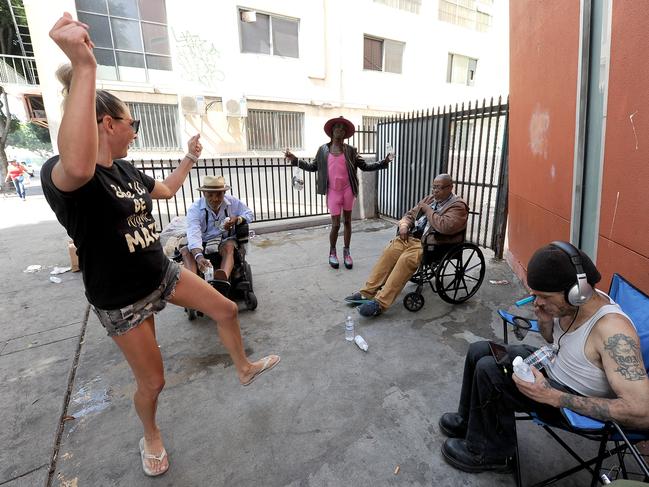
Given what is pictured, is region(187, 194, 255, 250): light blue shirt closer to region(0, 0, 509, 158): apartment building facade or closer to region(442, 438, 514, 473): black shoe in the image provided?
region(442, 438, 514, 473): black shoe

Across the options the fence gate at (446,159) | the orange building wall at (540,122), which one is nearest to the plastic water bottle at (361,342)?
the orange building wall at (540,122)

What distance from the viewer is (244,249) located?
3.81 meters

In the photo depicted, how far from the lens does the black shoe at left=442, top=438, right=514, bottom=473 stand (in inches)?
71.3

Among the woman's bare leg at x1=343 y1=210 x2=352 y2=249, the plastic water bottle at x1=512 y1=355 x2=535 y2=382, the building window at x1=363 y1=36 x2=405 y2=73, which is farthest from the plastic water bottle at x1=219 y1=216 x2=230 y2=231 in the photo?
the building window at x1=363 y1=36 x2=405 y2=73

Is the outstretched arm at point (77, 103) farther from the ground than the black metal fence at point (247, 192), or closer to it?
farther from the ground

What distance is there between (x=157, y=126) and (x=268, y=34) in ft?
15.3

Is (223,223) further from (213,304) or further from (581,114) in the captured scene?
(581,114)

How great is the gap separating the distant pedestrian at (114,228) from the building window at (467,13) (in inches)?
661

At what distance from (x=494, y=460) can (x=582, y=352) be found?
2.44 feet

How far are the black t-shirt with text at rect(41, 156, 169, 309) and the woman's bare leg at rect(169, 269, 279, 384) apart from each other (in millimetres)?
155

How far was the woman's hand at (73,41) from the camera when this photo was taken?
3.51ft

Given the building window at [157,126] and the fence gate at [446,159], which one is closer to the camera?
the fence gate at [446,159]

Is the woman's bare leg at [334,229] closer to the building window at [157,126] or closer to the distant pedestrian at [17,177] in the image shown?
the building window at [157,126]

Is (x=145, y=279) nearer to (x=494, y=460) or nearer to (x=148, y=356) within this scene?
(x=148, y=356)
